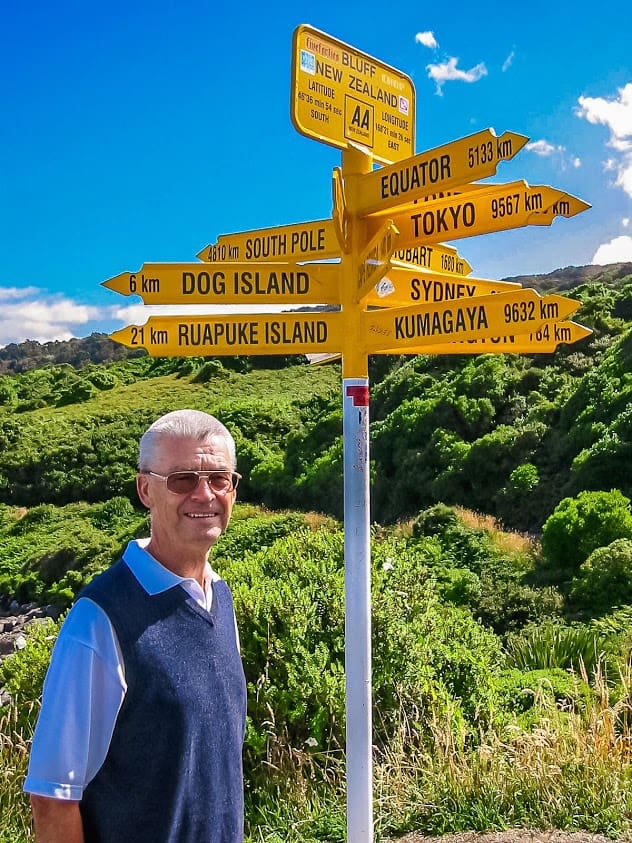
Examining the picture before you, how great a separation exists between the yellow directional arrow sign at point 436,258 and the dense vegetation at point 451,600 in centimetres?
211

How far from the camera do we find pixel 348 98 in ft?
10.4

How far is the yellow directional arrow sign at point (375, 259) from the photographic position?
2895 millimetres

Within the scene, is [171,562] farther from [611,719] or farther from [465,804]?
[611,719]

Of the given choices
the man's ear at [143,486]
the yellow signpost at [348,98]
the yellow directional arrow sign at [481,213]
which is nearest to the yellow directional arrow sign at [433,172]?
the yellow directional arrow sign at [481,213]

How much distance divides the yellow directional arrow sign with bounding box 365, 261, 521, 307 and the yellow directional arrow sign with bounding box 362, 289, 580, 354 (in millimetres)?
188

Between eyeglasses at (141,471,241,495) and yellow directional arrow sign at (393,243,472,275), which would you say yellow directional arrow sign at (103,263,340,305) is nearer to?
yellow directional arrow sign at (393,243,472,275)

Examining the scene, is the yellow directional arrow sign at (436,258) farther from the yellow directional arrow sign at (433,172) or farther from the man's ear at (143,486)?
the man's ear at (143,486)

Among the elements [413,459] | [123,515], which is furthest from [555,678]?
[123,515]

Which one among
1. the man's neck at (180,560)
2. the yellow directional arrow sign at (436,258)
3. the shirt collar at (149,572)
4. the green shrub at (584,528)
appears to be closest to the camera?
the shirt collar at (149,572)

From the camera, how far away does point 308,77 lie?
9.95 feet

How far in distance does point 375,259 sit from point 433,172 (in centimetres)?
36

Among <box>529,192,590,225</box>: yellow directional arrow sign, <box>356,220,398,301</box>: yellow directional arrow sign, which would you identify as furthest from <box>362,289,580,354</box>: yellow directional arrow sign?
<box>529,192,590,225</box>: yellow directional arrow sign

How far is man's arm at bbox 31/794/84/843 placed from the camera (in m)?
1.65

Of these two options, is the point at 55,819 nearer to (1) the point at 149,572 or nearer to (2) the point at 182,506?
(1) the point at 149,572
